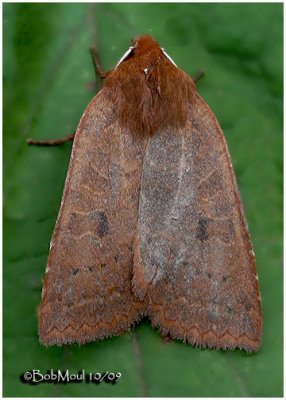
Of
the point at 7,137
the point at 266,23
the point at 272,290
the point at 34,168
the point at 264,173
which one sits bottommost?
the point at 272,290

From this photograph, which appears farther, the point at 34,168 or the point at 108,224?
the point at 34,168

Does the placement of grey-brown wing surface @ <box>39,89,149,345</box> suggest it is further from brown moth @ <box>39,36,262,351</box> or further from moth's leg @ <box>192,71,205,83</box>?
moth's leg @ <box>192,71,205,83</box>

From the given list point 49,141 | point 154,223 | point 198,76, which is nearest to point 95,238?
point 154,223

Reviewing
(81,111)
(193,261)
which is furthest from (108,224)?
(81,111)

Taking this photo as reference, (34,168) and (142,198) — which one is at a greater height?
(34,168)

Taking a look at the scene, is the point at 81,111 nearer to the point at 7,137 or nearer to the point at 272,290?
the point at 7,137
